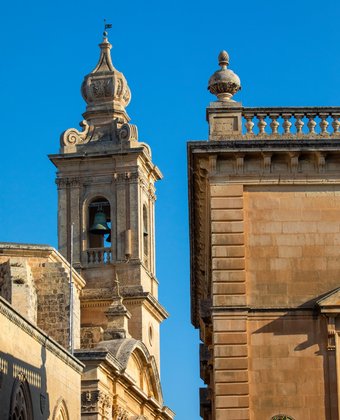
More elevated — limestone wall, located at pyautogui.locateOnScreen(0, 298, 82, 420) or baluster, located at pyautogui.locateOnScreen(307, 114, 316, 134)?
baluster, located at pyautogui.locateOnScreen(307, 114, 316, 134)

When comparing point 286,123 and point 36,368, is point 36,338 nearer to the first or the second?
point 36,368

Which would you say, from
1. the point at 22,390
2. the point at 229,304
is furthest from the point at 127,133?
the point at 229,304

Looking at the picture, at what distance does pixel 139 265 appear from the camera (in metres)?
63.2

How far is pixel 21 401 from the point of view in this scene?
29.7 metres

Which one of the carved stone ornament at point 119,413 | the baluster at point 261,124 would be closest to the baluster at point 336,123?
the baluster at point 261,124

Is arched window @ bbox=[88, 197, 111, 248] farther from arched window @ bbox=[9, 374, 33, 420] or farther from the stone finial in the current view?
arched window @ bbox=[9, 374, 33, 420]

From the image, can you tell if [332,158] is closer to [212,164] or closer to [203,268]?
[212,164]

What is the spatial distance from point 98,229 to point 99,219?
1.45 m

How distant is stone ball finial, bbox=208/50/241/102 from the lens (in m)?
30.1

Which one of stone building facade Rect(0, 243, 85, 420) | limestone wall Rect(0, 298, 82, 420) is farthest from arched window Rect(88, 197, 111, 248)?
limestone wall Rect(0, 298, 82, 420)

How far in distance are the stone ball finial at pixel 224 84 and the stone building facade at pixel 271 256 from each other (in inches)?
0.7

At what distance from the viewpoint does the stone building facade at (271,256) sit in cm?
2836

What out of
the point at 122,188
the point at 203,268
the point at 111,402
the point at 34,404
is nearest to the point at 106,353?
the point at 111,402

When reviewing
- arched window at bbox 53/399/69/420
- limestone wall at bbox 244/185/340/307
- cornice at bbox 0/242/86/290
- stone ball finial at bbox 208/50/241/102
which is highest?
cornice at bbox 0/242/86/290
